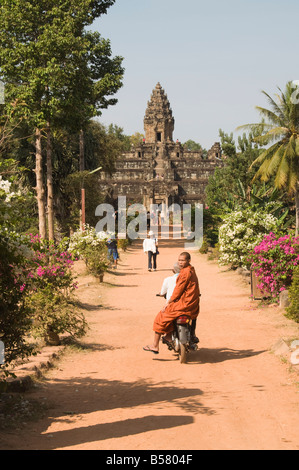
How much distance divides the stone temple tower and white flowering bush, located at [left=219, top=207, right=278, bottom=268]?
55.7 meters

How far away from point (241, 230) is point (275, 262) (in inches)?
179

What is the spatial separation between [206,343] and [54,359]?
8.84 ft

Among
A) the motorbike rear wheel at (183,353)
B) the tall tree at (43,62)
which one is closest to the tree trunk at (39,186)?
the tall tree at (43,62)

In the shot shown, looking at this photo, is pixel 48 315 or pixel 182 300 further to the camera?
pixel 48 315

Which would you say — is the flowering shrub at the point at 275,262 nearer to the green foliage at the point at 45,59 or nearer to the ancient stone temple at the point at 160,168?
the green foliage at the point at 45,59

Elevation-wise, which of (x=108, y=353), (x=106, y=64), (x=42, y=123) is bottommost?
(x=108, y=353)

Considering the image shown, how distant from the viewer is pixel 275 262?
515 inches

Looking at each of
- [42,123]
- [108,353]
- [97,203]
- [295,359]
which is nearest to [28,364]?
[108,353]

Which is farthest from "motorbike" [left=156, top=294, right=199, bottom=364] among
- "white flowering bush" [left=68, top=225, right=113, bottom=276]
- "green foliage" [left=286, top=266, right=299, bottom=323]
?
"white flowering bush" [left=68, top=225, right=113, bottom=276]

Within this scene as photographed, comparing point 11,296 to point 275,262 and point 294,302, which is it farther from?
point 275,262

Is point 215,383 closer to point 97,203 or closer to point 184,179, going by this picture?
point 97,203

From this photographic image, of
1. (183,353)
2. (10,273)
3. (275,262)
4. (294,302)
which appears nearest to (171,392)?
(183,353)

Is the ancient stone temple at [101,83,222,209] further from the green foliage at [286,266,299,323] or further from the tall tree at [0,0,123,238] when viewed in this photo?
the green foliage at [286,266,299,323]

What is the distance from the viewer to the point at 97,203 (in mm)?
35812
